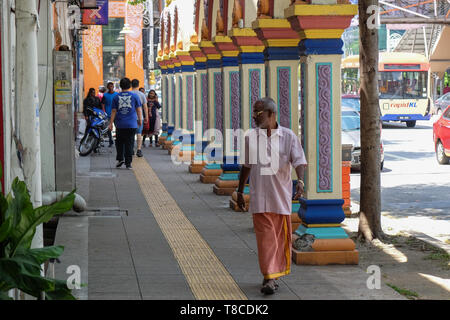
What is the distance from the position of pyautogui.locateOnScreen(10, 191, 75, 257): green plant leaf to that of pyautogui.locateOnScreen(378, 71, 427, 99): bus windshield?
3344 centimetres

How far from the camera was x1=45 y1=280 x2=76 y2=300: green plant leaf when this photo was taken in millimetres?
4723

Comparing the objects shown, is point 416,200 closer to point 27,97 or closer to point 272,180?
point 272,180

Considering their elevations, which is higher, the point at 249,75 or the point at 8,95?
the point at 249,75

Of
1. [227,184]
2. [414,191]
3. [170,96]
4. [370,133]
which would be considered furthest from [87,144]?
[370,133]

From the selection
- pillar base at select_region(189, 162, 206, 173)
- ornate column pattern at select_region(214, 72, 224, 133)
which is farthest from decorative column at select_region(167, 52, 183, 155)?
ornate column pattern at select_region(214, 72, 224, 133)

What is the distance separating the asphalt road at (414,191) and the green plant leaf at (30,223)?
22.8 feet

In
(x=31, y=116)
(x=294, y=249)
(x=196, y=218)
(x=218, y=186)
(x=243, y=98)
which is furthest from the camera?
(x=218, y=186)

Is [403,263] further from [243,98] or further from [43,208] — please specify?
[43,208]

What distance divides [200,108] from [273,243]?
36.7ft

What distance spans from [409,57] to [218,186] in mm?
25709

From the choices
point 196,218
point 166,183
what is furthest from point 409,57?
point 196,218

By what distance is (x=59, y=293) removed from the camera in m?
4.76

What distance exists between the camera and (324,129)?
900 centimetres

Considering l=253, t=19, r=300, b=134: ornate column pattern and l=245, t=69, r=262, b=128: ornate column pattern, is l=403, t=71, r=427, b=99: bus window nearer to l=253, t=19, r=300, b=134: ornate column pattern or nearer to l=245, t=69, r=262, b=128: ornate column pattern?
l=245, t=69, r=262, b=128: ornate column pattern
